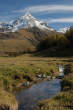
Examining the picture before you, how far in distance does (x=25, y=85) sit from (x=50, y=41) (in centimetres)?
10827

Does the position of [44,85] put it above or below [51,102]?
below

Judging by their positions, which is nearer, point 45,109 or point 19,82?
point 45,109

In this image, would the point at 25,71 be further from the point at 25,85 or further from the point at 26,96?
the point at 26,96

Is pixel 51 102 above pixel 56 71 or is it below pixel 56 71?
above

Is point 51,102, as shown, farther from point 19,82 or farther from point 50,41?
point 50,41

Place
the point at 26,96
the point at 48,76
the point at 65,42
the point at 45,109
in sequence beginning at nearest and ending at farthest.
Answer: the point at 45,109
the point at 26,96
the point at 48,76
the point at 65,42

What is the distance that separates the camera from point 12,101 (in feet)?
71.4

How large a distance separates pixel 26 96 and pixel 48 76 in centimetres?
1763

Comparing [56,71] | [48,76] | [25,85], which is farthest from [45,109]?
[56,71]

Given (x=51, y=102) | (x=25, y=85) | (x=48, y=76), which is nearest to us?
(x=51, y=102)

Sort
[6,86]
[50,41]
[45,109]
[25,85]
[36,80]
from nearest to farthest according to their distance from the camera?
[45,109] < [6,86] < [25,85] < [36,80] < [50,41]

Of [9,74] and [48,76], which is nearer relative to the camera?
[9,74]

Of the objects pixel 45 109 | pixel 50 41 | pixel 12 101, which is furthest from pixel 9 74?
pixel 50 41

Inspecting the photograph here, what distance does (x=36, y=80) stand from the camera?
134 ft
